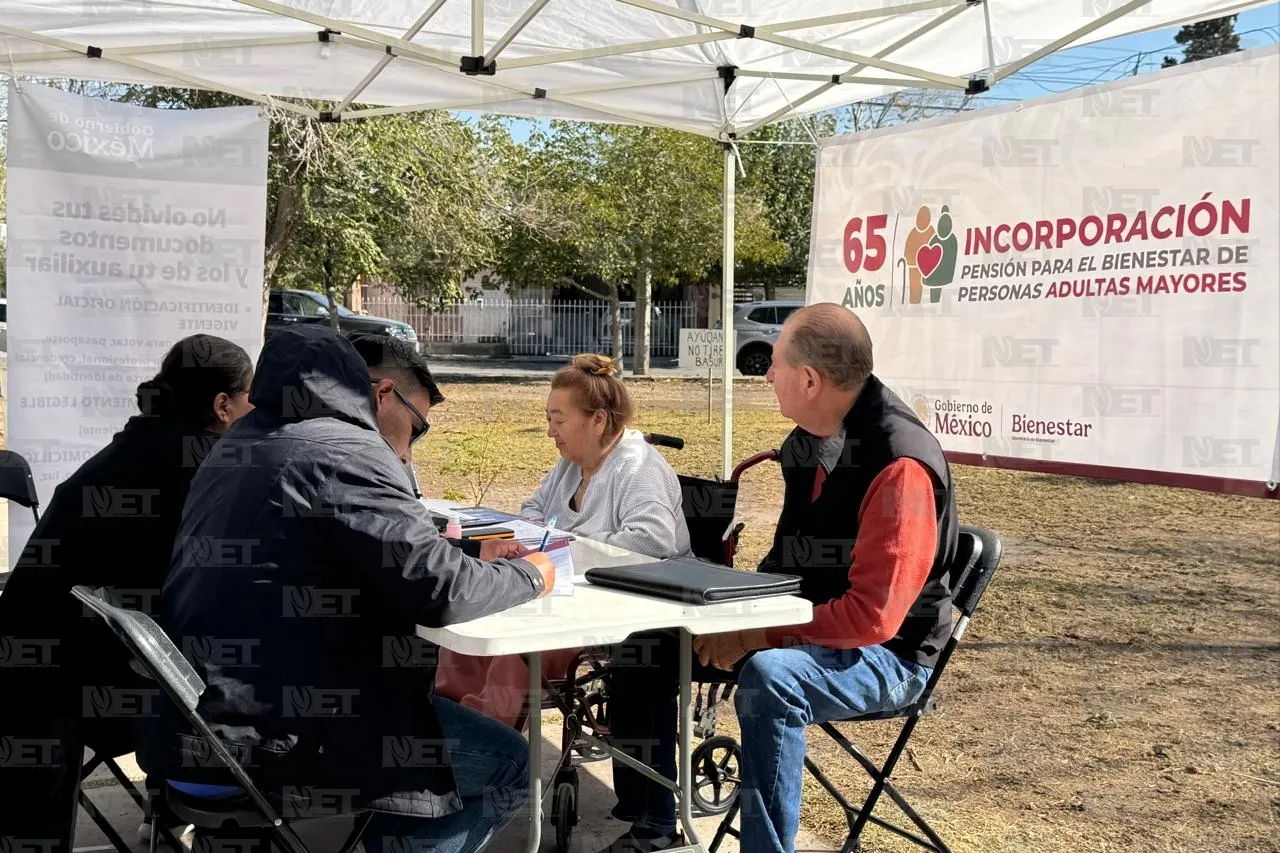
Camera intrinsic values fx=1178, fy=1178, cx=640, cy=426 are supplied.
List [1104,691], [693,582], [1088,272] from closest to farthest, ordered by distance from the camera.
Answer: [693,582] < [1088,272] < [1104,691]

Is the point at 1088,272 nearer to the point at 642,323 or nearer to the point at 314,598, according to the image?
the point at 314,598

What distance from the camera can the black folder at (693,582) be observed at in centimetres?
251

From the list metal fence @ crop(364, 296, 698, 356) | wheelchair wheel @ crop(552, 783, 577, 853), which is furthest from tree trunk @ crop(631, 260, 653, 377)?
wheelchair wheel @ crop(552, 783, 577, 853)

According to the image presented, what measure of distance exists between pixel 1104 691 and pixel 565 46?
3525 mm

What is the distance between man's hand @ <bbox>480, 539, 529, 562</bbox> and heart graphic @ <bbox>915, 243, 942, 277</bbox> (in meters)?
3.06

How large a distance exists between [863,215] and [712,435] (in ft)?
26.4

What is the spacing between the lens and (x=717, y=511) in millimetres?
3703

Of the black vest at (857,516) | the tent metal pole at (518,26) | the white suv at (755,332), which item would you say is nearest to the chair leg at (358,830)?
the black vest at (857,516)

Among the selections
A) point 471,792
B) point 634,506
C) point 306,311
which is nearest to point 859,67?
point 634,506

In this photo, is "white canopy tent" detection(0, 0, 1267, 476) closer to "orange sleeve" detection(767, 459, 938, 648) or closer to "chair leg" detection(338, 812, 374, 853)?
"orange sleeve" detection(767, 459, 938, 648)

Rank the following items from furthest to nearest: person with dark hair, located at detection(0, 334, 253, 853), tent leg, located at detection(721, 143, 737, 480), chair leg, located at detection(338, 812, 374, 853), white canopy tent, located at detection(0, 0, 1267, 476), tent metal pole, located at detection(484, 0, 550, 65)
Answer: tent leg, located at detection(721, 143, 737, 480)
white canopy tent, located at detection(0, 0, 1267, 476)
tent metal pole, located at detection(484, 0, 550, 65)
person with dark hair, located at detection(0, 334, 253, 853)
chair leg, located at detection(338, 812, 374, 853)

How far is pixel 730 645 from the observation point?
113 inches

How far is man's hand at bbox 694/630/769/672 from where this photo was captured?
A: 287cm

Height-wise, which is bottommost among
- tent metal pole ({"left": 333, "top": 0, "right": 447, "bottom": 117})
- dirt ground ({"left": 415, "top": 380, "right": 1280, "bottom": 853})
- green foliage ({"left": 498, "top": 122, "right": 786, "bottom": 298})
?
dirt ground ({"left": 415, "top": 380, "right": 1280, "bottom": 853})
